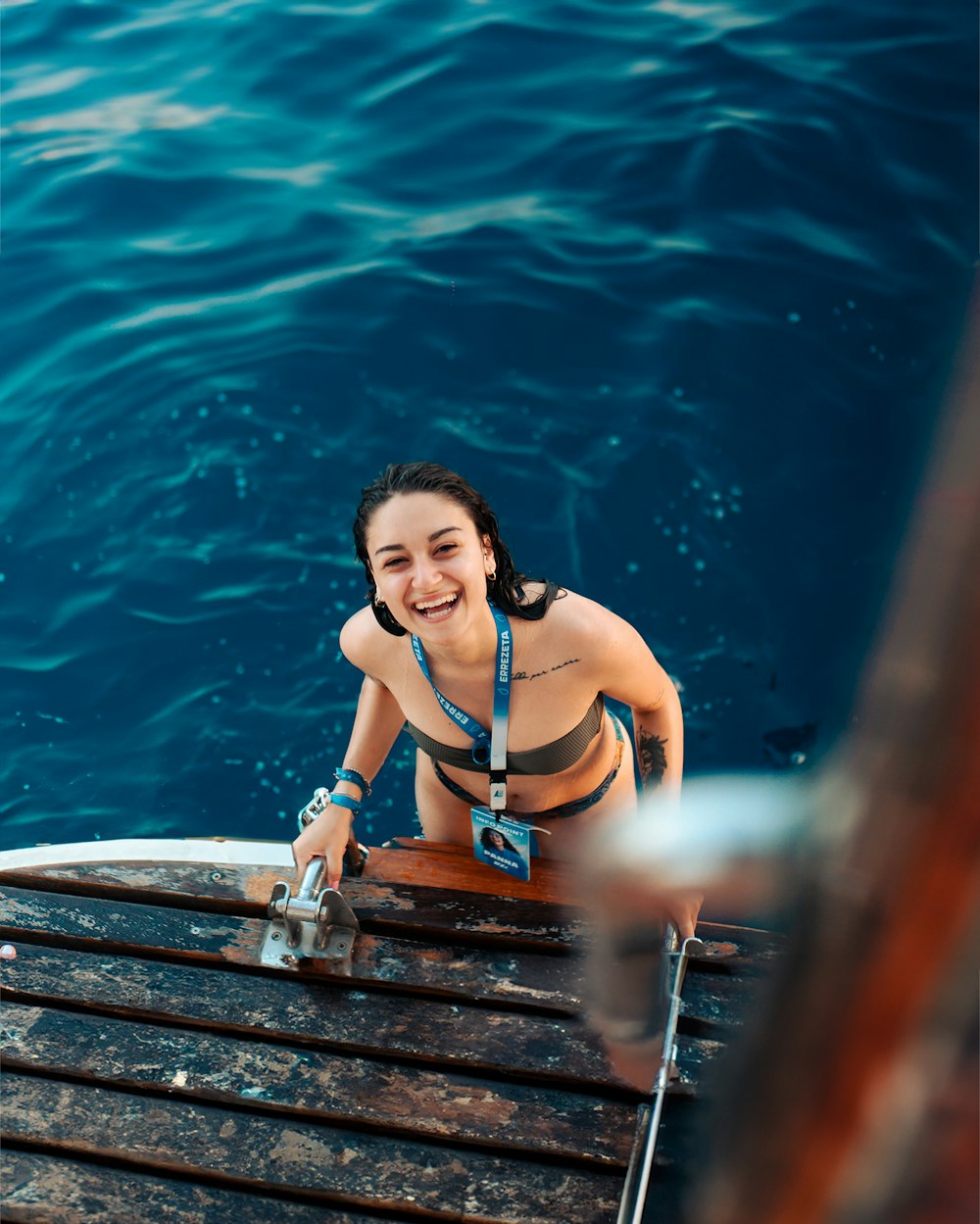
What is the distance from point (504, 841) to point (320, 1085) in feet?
2.69

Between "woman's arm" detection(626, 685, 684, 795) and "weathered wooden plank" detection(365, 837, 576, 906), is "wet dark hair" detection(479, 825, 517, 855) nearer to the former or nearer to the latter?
"weathered wooden plank" detection(365, 837, 576, 906)

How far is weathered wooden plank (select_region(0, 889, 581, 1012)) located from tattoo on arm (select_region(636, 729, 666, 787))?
0.56 m

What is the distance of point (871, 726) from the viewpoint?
33 cm

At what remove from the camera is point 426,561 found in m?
2.83

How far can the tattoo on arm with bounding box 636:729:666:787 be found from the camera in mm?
3254

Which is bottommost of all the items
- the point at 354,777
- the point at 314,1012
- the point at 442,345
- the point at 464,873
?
the point at 314,1012

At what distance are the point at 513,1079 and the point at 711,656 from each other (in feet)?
11.2

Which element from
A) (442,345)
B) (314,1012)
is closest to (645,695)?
(314,1012)

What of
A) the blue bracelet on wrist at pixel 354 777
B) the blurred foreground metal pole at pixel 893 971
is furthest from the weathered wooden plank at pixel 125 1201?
the blurred foreground metal pole at pixel 893 971

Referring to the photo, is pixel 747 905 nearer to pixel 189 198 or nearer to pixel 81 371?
pixel 81 371

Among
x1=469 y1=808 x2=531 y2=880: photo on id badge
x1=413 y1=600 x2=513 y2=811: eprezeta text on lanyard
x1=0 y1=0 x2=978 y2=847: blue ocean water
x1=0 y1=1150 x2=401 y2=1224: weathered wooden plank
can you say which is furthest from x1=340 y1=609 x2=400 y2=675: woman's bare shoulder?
x1=0 y1=0 x2=978 y2=847: blue ocean water

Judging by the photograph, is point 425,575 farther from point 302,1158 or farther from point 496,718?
point 302,1158

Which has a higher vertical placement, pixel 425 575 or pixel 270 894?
pixel 425 575

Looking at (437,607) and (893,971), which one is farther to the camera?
(437,607)
